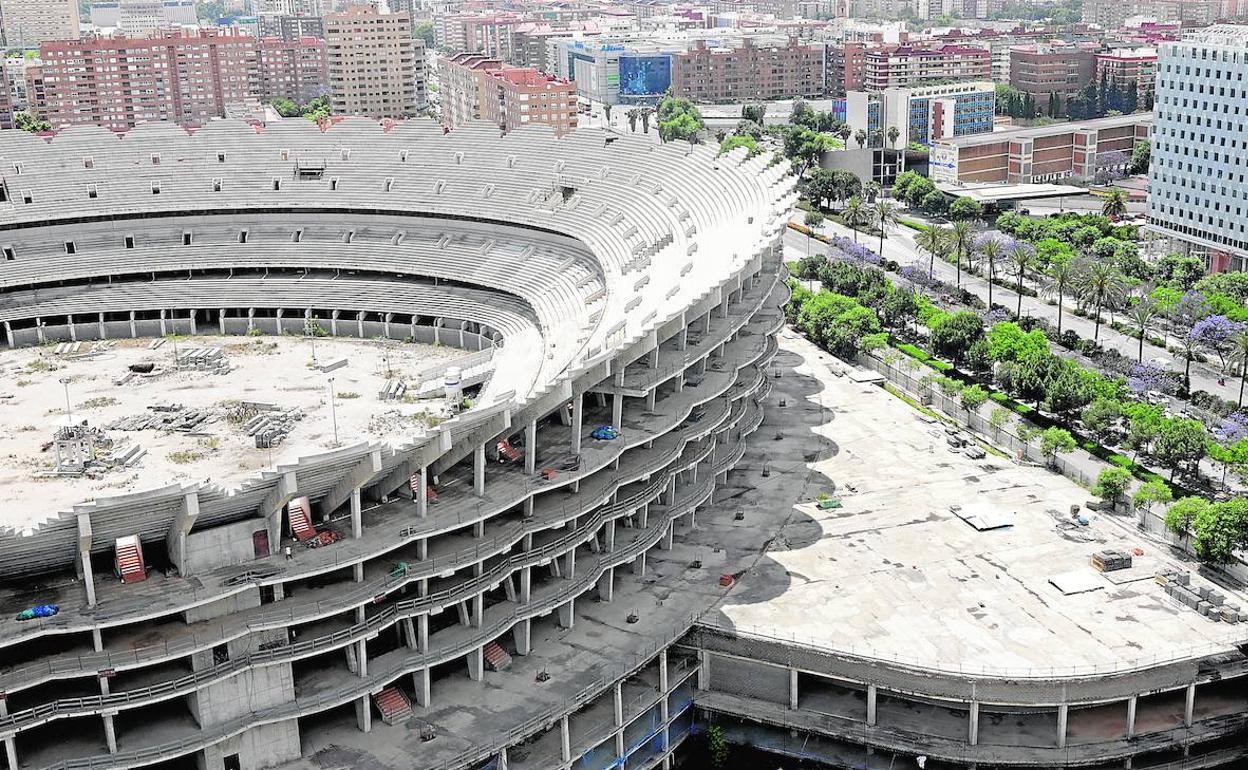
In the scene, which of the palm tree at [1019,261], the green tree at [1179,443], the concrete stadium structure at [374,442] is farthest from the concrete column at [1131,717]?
the palm tree at [1019,261]

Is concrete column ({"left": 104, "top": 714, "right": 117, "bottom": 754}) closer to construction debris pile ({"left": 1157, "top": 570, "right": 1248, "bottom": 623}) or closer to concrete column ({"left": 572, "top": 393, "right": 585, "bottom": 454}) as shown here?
concrete column ({"left": 572, "top": 393, "right": 585, "bottom": 454})

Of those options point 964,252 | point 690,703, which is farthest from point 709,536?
point 964,252

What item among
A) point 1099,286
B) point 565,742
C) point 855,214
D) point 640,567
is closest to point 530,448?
point 640,567

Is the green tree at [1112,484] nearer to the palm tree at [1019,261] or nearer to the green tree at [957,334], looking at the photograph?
the green tree at [957,334]

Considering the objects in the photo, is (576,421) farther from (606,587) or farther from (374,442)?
(374,442)

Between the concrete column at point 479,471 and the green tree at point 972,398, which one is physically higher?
the concrete column at point 479,471

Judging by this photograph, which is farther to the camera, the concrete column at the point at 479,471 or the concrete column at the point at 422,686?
the concrete column at the point at 479,471

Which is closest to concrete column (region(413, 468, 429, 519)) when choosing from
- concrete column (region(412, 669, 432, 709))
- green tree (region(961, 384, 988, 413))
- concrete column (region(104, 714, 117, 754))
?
concrete column (region(412, 669, 432, 709))
